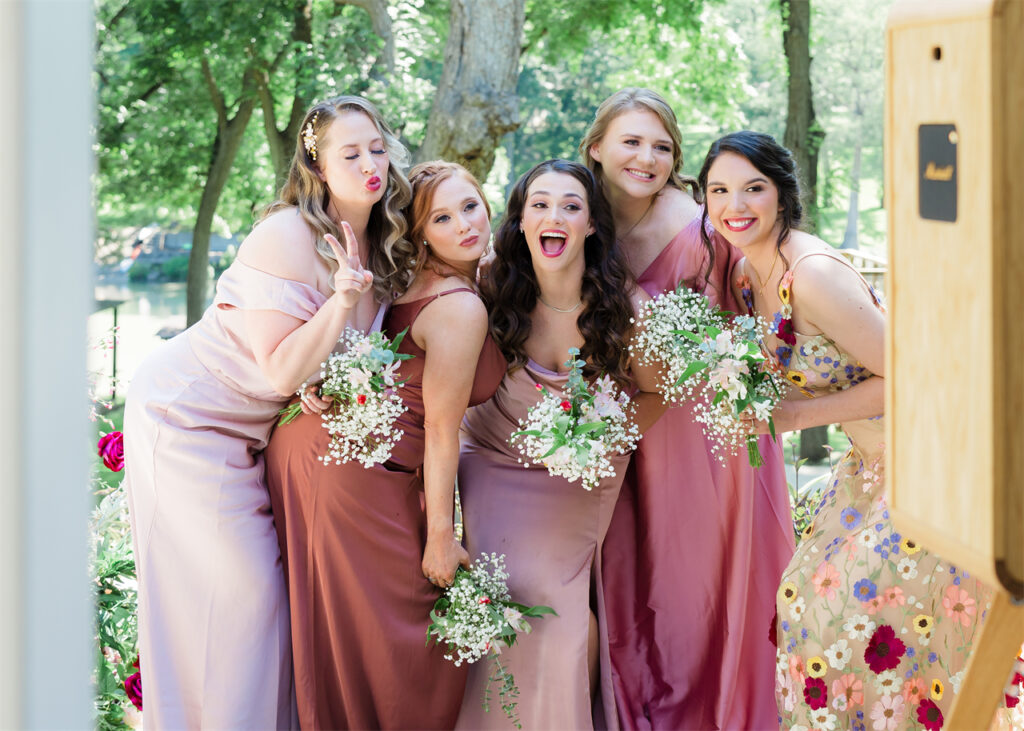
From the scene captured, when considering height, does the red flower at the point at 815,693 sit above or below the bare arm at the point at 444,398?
below

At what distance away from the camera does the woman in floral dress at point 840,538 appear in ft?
11.1

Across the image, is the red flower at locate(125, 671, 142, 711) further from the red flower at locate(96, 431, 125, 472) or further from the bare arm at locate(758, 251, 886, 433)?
the bare arm at locate(758, 251, 886, 433)

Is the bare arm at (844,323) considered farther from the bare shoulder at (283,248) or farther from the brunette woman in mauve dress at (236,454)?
the bare shoulder at (283,248)

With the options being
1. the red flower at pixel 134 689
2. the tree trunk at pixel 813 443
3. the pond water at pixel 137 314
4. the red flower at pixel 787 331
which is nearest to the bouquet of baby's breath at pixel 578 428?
the red flower at pixel 787 331

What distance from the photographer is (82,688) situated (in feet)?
3.77

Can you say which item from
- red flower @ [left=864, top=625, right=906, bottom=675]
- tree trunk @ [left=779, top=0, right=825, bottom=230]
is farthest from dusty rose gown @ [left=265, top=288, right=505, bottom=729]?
tree trunk @ [left=779, top=0, right=825, bottom=230]

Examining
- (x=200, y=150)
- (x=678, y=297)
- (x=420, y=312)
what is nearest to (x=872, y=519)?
(x=678, y=297)

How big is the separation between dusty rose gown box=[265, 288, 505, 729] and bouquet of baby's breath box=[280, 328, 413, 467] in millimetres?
86

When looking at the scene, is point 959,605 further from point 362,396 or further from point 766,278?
point 362,396

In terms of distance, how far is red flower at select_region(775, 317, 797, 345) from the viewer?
12.0 feet

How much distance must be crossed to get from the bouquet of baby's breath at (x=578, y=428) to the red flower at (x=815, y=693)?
1.00 m

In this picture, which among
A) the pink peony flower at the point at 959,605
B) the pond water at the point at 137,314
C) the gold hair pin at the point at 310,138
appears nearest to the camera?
the pink peony flower at the point at 959,605

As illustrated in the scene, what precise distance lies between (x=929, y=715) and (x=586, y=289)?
193 centimetres

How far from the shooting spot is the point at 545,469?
14.1 ft
